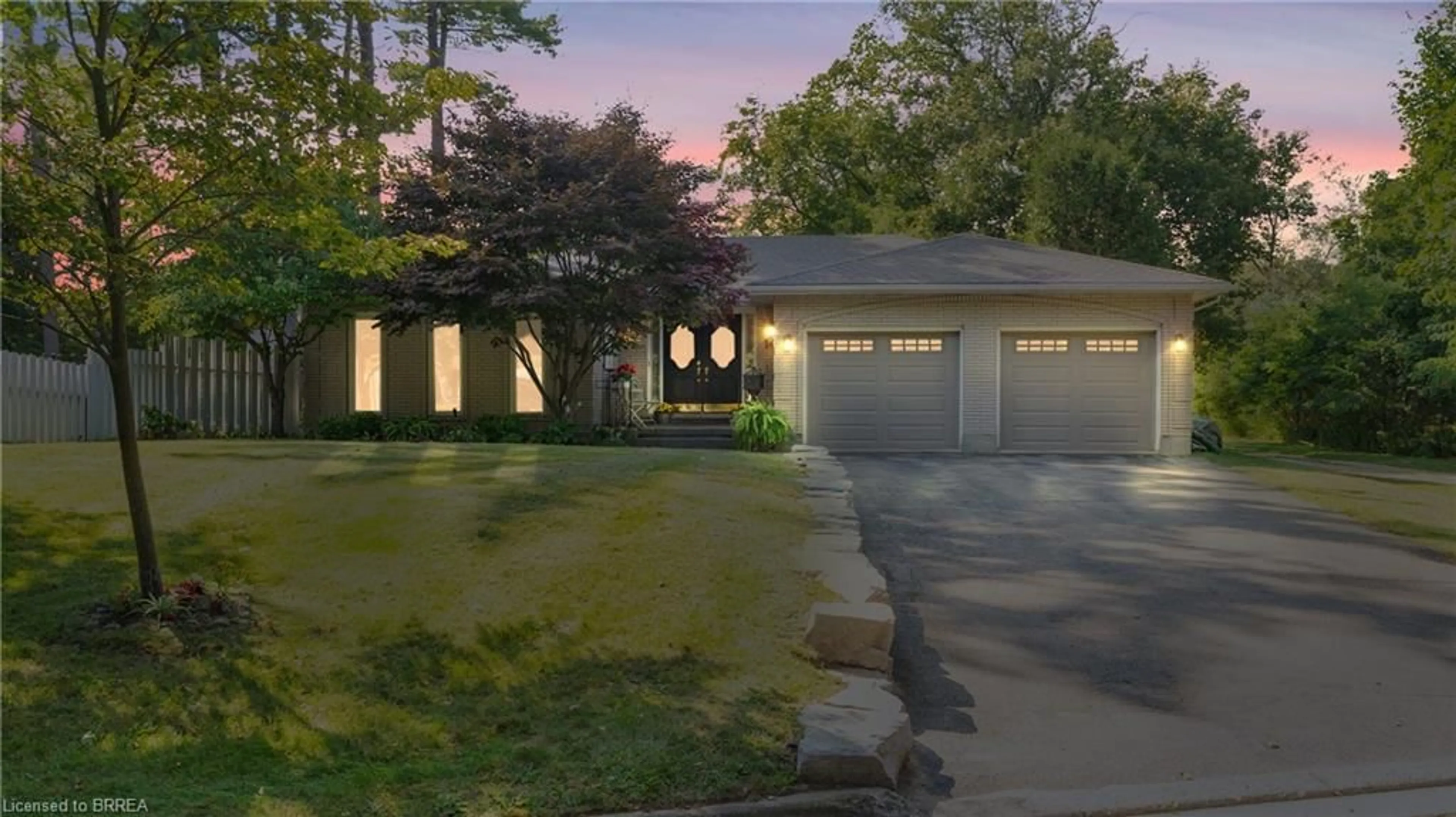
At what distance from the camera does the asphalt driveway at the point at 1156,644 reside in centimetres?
517

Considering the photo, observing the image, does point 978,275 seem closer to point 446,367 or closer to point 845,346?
point 845,346

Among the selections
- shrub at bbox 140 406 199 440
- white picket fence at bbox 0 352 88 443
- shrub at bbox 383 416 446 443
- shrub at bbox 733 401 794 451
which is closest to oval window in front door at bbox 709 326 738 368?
shrub at bbox 733 401 794 451

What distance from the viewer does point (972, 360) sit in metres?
18.7

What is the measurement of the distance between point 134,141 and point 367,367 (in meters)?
14.1

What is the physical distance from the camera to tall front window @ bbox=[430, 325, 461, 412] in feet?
64.6

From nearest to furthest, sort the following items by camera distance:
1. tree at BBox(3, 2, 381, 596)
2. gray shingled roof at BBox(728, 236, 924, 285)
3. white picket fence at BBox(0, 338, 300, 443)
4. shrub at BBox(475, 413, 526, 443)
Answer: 1. tree at BBox(3, 2, 381, 596)
2. white picket fence at BBox(0, 338, 300, 443)
3. shrub at BBox(475, 413, 526, 443)
4. gray shingled roof at BBox(728, 236, 924, 285)

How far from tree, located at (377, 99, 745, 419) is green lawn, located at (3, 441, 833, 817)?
6073mm

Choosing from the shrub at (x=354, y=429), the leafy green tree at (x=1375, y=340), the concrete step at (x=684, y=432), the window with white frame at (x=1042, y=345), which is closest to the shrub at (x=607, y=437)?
Result: the concrete step at (x=684, y=432)

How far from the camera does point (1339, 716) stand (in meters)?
5.69

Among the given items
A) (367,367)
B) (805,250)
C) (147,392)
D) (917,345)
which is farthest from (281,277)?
(805,250)

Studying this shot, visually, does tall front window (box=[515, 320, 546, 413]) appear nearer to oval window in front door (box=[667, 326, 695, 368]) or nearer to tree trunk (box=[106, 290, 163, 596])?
oval window in front door (box=[667, 326, 695, 368])

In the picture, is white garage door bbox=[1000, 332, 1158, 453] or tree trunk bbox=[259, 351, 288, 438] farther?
white garage door bbox=[1000, 332, 1158, 453]

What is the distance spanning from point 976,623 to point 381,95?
17.2 ft

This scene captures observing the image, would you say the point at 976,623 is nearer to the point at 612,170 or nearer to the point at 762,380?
the point at 612,170
